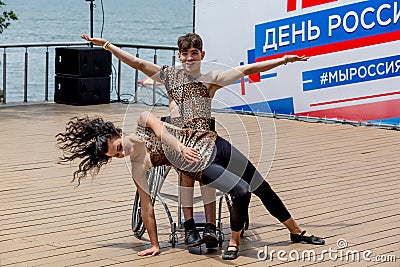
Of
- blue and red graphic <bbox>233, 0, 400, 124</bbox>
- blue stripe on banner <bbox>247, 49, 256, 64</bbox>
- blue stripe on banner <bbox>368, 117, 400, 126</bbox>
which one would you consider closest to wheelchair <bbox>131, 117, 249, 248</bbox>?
blue and red graphic <bbox>233, 0, 400, 124</bbox>

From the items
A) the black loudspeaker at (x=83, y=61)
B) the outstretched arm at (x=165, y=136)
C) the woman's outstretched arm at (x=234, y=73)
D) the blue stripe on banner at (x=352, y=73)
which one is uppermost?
the black loudspeaker at (x=83, y=61)

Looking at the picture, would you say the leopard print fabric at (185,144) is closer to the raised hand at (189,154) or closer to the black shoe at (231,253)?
the raised hand at (189,154)

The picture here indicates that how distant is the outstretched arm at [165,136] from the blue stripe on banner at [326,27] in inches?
203

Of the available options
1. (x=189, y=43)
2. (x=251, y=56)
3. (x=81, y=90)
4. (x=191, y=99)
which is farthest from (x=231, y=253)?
(x=81, y=90)

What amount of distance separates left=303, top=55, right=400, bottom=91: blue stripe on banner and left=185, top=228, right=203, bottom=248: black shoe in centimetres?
496

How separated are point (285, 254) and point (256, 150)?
1.15 m

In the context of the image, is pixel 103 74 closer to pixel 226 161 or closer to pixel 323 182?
pixel 323 182

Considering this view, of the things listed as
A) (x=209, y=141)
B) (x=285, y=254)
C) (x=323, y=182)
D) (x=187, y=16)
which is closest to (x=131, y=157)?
(x=209, y=141)

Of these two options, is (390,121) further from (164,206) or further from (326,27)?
(164,206)

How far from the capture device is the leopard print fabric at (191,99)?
5.22 m

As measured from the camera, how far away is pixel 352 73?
995 centimetres

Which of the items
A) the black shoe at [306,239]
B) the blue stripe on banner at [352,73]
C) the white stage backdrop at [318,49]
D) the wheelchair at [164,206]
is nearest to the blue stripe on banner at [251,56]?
the white stage backdrop at [318,49]

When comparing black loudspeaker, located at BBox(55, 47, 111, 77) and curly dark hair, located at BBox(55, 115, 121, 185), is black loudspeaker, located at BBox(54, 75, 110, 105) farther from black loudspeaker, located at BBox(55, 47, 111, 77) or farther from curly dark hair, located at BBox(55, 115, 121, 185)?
curly dark hair, located at BBox(55, 115, 121, 185)

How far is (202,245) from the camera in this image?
531 centimetres
